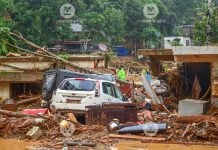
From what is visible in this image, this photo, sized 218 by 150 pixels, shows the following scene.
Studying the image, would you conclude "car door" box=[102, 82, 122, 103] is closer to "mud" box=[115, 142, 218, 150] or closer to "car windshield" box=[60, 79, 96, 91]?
"car windshield" box=[60, 79, 96, 91]

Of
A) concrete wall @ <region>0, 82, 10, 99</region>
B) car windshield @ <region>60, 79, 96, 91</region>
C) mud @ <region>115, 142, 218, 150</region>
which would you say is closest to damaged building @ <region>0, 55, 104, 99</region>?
concrete wall @ <region>0, 82, 10, 99</region>

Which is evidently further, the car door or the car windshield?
the car door

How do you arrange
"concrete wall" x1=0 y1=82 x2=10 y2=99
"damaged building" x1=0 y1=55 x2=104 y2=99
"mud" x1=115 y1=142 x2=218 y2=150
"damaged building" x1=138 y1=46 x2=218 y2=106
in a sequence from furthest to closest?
"concrete wall" x1=0 y1=82 x2=10 y2=99, "damaged building" x1=0 y1=55 x2=104 y2=99, "damaged building" x1=138 y1=46 x2=218 y2=106, "mud" x1=115 y1=142 x2=218 y2=150

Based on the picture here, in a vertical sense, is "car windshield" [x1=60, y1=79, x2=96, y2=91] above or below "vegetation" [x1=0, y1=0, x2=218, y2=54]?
below

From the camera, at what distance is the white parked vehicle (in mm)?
16609

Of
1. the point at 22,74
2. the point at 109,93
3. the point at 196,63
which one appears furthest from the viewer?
the point at 22,74

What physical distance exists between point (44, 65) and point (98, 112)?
30.5 ft

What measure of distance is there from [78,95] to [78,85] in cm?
48

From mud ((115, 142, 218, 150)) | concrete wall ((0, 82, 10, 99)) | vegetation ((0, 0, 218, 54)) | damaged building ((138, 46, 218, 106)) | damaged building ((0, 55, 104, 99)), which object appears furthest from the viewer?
vegetation ((0, 0, 218, 54))

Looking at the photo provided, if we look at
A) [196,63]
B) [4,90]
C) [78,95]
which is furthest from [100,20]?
[78,95]

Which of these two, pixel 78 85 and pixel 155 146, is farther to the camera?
pixel 78 85

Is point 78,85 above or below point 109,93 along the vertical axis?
above

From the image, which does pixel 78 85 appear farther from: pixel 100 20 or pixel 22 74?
pixel 100 20

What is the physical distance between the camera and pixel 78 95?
1664 centimetres
